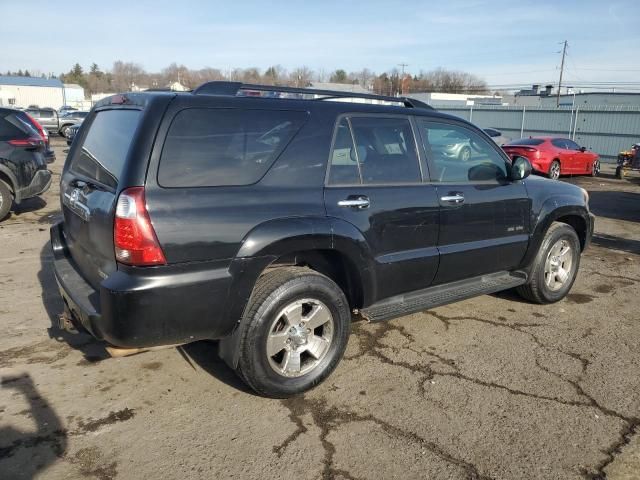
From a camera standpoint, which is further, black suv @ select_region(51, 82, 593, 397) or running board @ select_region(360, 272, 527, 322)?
running board @ select_region(360, 272, 527, 322)

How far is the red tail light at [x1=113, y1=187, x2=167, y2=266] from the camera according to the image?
8.93 feet

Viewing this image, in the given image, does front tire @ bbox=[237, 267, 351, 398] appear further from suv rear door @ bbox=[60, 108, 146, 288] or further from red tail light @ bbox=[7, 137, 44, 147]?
red tail light @ bbox=[7, 137, 44, 147]

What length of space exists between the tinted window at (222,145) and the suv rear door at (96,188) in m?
0.27

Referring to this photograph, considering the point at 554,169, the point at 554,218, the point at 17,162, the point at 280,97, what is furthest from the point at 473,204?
the point at 554,169

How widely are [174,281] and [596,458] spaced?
2.50 m

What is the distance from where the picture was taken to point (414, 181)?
3.90m

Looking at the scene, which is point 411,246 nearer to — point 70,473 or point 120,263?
point 120,263

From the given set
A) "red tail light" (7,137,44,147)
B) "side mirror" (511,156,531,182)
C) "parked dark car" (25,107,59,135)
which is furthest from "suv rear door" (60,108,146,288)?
"parked dark car" (25,107,59,135)

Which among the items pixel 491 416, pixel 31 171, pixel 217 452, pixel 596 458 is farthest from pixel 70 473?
pixel 31 171

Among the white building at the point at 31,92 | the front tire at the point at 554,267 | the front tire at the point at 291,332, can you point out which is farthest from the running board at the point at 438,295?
the white building at the point at 31,92

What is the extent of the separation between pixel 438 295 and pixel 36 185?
7.23 meters

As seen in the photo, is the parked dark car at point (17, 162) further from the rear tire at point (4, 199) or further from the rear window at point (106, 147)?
the rear window at point (106, 147)

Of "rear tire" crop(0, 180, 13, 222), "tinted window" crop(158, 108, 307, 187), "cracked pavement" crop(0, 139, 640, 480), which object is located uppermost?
"tinted window" crop(158, 108, 307, 187)

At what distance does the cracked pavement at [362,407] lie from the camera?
9.00ft
